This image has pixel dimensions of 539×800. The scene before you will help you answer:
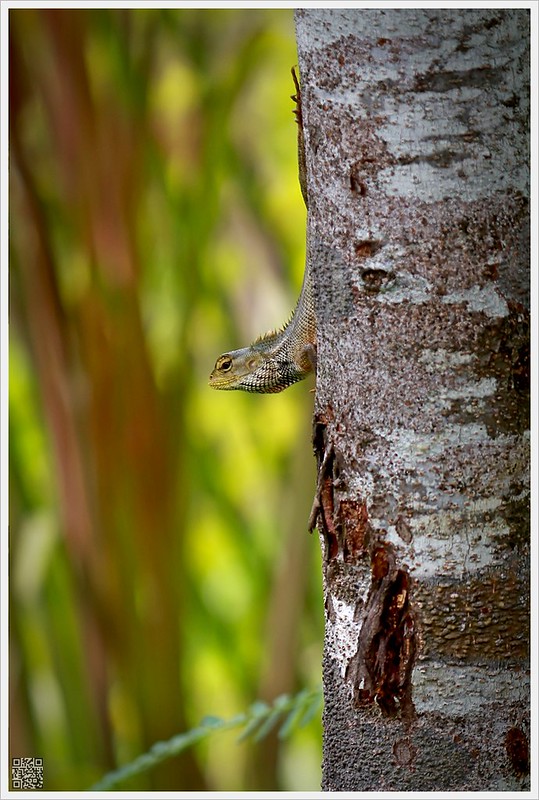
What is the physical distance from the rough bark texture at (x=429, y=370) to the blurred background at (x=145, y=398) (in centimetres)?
111

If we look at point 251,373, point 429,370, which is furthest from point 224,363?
point 429,370

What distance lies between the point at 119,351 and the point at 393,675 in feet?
4.07

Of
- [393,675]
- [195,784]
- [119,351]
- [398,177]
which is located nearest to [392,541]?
[393,675]

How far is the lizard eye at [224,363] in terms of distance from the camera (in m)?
1.17

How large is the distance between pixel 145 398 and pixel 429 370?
1259 mm

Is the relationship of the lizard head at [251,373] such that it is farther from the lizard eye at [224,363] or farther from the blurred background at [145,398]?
the blurred background at [145,398]

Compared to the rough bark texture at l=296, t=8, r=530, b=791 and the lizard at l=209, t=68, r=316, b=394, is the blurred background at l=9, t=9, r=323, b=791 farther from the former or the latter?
the rough bark texture at l=296, t=8, r=530, b=791

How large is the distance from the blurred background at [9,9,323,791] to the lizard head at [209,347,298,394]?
56 centimetres

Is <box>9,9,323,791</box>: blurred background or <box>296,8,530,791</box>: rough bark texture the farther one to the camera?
<box>9,9,323,791</box>: blurred background

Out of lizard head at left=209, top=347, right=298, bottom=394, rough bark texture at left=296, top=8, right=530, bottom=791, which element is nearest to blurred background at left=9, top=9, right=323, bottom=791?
lizard head at left=209, top=347, right=298, bottom=394

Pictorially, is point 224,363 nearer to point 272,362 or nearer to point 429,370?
point 272,362

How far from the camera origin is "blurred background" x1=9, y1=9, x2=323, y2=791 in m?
1.72

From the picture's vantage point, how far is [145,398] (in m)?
1.78

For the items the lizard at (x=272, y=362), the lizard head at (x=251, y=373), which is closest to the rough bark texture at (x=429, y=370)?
the lizard at (x=272, y=362)
